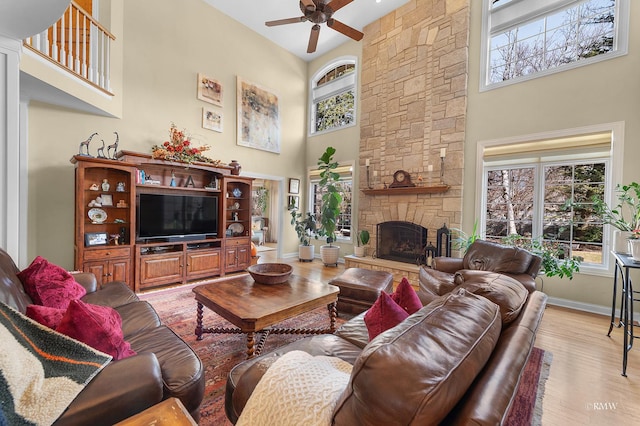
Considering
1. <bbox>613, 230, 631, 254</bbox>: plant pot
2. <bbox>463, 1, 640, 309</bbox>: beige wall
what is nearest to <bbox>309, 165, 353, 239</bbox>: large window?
<bbox>463, 1, 640, 309</bbox>: beige wall

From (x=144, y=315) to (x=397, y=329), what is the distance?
1.88 meters

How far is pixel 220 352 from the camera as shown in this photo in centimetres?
230

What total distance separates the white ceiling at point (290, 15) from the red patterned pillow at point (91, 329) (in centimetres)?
569

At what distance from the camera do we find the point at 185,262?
4.34 meters

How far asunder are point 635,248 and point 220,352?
12.0 ft

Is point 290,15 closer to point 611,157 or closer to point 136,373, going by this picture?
point 611,157

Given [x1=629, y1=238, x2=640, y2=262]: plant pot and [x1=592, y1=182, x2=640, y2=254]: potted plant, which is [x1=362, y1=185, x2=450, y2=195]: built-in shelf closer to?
[x1=592, y1=182, x2=640, y2=254]: potted plant

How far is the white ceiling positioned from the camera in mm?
5066

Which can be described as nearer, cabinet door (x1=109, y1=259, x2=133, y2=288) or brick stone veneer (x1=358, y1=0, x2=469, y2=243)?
cabinet door (x1=109, y1=259, x2=133, y2=288)

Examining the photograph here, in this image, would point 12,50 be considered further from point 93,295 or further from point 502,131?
point 502,131

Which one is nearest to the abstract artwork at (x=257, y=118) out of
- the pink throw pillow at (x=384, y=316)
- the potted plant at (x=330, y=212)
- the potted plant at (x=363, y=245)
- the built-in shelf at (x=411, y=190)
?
the potted plant at (x=330, y=212)

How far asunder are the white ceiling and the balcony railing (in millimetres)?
2164

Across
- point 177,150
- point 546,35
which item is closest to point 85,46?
point 177,150

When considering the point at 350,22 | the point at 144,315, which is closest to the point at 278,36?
the point at 350,22
